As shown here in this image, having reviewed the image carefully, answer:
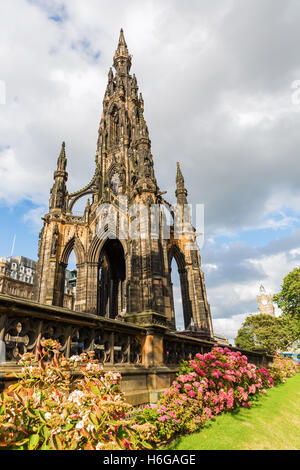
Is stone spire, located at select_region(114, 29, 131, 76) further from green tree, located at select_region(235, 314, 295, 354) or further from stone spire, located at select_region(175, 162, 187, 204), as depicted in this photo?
green tree, located at select_region(235, 314, 295, 354)

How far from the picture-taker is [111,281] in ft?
87.5

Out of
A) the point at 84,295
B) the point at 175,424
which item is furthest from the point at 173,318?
the point at 175,424

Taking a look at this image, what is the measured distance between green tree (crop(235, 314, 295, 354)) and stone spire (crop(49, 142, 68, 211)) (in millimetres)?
32832

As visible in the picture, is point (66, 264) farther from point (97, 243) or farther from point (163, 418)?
point (163, 418)

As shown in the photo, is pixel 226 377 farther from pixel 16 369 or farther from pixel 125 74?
pixel 125 74

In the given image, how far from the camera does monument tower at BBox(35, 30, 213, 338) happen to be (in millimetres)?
15906

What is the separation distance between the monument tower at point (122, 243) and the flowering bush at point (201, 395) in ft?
22.6

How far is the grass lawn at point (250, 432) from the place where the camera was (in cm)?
415

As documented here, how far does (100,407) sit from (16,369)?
6.80 ft

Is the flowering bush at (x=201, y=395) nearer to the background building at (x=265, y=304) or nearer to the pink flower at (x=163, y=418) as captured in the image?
the pink flower at (x=163, y=418)

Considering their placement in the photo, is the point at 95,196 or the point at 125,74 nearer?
the point at 95,196


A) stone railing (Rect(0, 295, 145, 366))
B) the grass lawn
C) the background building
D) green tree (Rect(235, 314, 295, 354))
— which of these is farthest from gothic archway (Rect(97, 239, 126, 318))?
the background building
